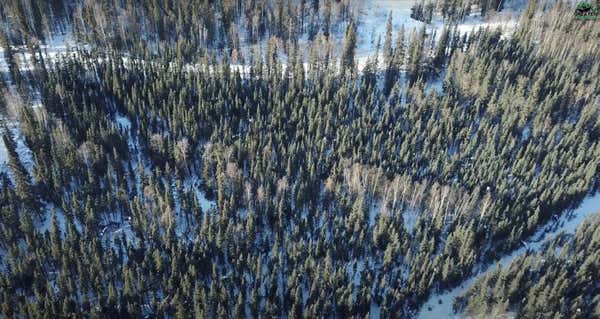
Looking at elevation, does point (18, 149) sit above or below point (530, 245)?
above

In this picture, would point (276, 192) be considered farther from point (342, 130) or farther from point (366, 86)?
point (366, 86)

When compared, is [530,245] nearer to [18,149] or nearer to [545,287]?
[545,287]

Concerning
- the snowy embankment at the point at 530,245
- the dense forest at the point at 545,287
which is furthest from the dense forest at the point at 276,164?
the snowy embankment at the point at 530,245

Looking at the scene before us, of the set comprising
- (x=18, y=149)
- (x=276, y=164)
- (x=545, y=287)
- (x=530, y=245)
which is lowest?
(x=530, y=245)

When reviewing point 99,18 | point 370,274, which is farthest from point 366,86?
point 99,18

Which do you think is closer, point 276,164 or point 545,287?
point 545,287

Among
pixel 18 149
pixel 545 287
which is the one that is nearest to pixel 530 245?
pixel 545 287

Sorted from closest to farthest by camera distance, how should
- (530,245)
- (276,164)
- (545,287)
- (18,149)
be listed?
(545,287), (530,245), (18,149), (276,164)
